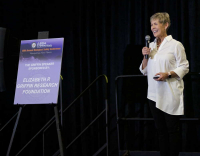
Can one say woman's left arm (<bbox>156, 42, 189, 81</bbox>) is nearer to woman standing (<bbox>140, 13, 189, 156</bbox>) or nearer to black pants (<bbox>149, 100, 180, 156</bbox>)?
woman standing (<bbox>140, 13, 189, 156</bbox>)

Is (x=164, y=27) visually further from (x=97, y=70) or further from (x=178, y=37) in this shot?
(x=97, y=70)

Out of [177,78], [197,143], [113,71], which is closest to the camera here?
[177,78]

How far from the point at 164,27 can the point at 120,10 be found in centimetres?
123

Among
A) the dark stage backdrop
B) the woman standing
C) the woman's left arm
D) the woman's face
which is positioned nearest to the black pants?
the woman standing

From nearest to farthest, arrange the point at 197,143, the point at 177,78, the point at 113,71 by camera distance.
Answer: the point at 177,78
the point at 197,143
the point at 113,71

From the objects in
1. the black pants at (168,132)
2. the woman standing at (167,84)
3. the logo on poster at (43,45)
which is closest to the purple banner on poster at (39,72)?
the logo on poster at (43,45)

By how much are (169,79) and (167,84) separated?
49mm

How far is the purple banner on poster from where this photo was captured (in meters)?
2.03

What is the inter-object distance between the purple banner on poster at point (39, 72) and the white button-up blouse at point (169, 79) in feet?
2.92

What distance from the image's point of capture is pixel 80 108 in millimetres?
3170

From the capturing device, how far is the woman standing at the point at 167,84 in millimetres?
1882

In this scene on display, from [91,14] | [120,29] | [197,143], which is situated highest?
[91,14]

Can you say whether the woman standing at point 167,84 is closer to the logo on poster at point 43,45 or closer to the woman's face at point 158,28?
the woman's face at point 158,28

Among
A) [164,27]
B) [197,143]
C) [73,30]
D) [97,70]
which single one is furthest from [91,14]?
[197,143]
